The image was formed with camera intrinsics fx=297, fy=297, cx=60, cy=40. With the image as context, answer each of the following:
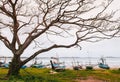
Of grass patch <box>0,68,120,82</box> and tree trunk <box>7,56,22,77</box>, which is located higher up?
tree trunk <box>7,56,22,77</box>

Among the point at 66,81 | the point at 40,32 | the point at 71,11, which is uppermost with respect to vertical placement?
the point at 71,11

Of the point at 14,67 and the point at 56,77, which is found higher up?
the point at 14,67

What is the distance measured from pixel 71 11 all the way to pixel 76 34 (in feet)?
6.47

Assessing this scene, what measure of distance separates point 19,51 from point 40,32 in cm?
237

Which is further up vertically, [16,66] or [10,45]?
[10,45]

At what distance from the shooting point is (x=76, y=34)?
24984 mm

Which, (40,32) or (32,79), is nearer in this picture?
(32,79)

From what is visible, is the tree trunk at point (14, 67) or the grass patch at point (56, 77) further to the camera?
the tree trunk at point (14, 67)

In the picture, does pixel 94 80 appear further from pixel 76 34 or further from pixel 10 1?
pixel 10 1

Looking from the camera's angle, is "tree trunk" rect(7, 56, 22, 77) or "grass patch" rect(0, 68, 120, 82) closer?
"grass patch" rect(0, 68, 120, 82)

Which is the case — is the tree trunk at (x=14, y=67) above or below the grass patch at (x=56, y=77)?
above

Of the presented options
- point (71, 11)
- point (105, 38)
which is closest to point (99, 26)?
point (105, 38)

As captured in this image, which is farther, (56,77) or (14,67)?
A: (56,77)

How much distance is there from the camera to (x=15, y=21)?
977 inches
